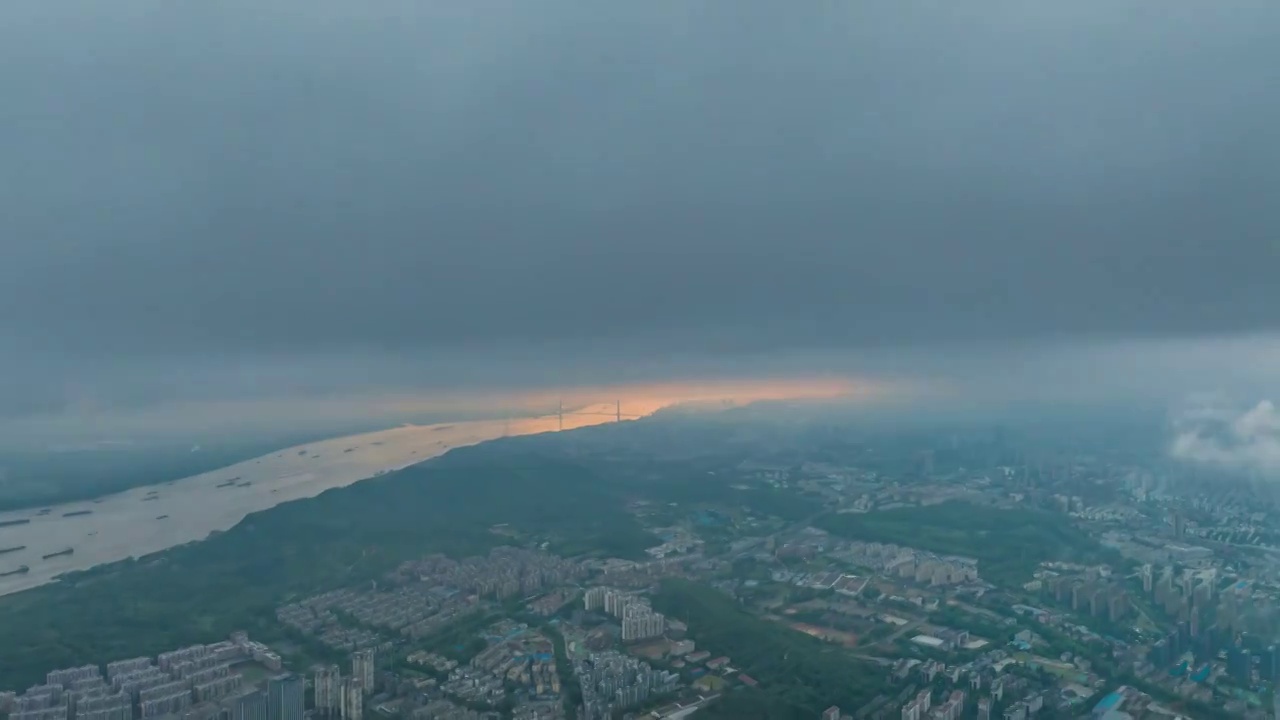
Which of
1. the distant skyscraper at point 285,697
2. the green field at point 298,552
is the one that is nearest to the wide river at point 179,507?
the green field at point 298,552

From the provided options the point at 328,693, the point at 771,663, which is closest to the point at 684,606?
the point at 771,663

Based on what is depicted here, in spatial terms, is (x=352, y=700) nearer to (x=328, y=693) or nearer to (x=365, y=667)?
(x=328, y=693)

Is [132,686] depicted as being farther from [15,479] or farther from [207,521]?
[15,479]

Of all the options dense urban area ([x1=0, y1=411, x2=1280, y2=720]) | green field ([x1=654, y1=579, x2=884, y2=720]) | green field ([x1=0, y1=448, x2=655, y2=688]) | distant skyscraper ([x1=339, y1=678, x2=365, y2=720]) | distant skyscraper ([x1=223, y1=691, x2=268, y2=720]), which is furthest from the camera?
green field ([x1=0, y1=448, x2=655, y2=688])

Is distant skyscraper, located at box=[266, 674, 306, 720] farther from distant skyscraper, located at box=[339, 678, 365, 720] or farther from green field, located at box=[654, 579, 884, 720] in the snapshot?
green field, located at box=[654, 579, 884, 720]

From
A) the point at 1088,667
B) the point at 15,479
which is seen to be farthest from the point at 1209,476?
the point at 15,479

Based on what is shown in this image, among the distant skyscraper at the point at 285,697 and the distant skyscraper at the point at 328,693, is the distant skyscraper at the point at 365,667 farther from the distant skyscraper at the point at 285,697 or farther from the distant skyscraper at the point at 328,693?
the distant skyscraper at the point at 285,697

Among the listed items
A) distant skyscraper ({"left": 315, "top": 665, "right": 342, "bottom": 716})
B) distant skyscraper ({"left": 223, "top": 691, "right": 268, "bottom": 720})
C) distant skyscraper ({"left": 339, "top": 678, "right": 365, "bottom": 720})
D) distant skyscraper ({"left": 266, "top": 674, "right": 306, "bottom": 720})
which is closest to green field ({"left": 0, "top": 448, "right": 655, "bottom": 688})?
distant skyscraper ({"left": 266, "top": 674, "right": 306, "bottom": 720})
